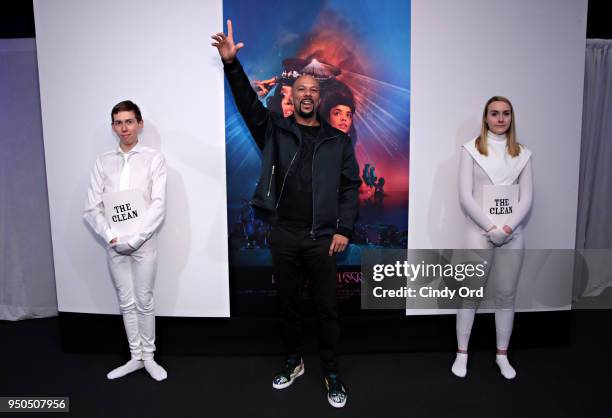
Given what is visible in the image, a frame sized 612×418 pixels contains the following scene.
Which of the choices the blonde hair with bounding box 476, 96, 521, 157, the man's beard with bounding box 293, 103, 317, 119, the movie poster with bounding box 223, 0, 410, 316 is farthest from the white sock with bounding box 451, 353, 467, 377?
the man's beard with bounding box 293, 103, 317, 119

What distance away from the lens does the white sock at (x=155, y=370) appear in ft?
8.86

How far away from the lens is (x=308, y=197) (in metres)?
2.43

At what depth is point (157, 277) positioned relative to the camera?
2.99m

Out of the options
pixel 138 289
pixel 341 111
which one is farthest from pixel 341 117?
pixel 138 289

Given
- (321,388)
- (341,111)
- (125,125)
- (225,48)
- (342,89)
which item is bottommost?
(321,388)

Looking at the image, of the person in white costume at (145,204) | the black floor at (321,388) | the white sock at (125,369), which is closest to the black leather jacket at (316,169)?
the person in white costume at (145,204)

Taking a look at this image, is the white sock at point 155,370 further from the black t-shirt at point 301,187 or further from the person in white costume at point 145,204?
the black t-shirt at point 301,187

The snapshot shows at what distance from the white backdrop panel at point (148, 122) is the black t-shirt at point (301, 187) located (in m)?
0.69

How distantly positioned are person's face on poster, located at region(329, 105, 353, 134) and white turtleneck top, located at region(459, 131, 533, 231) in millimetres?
794

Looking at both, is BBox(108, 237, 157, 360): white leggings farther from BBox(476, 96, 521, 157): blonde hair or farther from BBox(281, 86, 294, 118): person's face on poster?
BBox(476, 96, 521, 157): blonde hair

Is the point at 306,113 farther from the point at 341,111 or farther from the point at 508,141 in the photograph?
the point at 508,141

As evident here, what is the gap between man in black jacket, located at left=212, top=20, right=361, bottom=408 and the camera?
2408 millimetres

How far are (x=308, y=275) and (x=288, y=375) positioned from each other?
2.18 ft

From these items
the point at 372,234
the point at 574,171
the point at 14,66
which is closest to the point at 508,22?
the point at 574,171
